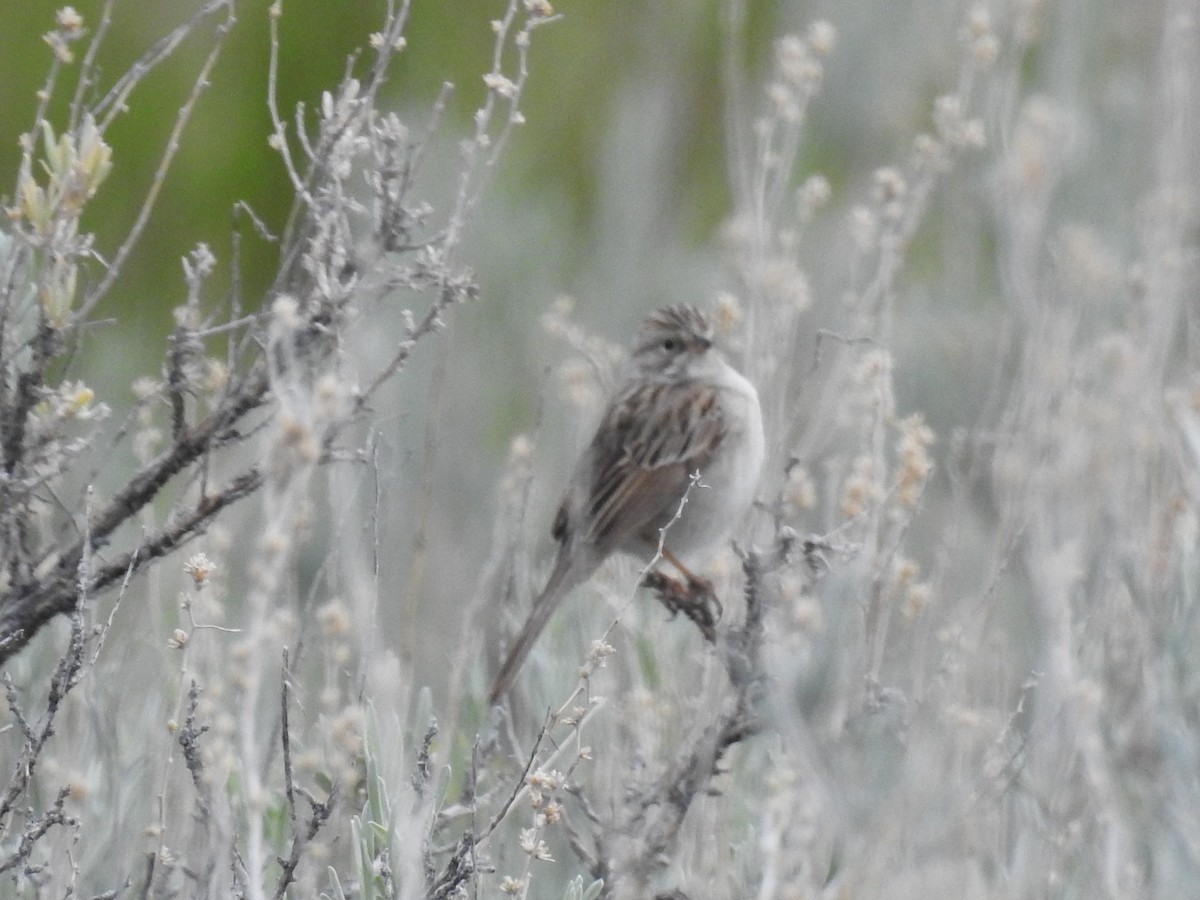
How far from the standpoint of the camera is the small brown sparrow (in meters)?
5.28

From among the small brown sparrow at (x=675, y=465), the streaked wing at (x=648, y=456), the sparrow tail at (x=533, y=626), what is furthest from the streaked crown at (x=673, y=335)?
the sparrow tail at (x=533, y=626)

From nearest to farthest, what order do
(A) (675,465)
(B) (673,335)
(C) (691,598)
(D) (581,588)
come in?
(D) (581,588) < (C) (691,598) < (A) (675,465) < (B) (673,335)

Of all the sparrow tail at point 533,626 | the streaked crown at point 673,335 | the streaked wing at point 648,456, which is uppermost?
the streaked crown at point 673,335

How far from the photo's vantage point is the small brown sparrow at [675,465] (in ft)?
17.3

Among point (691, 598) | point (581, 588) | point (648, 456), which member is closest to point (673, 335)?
point (648, 456)

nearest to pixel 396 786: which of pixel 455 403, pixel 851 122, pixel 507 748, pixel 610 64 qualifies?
pixel 507 748

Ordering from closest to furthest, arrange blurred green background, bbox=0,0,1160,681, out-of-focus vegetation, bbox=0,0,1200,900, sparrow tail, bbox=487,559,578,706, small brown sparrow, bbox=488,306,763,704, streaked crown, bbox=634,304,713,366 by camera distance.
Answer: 1. out-of-focus vegetation, bbox=0,0,1200,900
2. sparrow tail, bbox=487,559,578,706
3. small brown sparrow, bbox=488,306,763,704
4. streaked crown, bbox=634,304,713,366
5. blurred green background, bbox=0,0,1160,681

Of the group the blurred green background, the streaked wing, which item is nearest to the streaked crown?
the streaked wing

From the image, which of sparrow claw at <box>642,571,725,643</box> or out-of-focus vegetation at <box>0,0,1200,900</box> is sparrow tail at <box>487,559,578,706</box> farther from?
sparrow claw at <box>642,571,725,643</box>

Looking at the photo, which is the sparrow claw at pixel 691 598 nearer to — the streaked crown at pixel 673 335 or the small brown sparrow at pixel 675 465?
the small brown sparrow at pixel 675 465

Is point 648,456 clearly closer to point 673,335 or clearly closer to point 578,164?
point 673,335

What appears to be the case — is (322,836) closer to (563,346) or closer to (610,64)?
(563,346)

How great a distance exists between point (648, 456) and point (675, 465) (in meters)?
0.09

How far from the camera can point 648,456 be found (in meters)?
5.43
